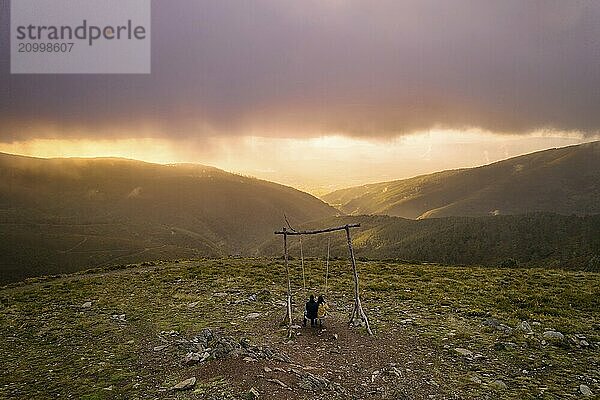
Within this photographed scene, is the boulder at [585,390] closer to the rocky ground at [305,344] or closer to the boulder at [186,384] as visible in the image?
the rocky ground at [305,344]

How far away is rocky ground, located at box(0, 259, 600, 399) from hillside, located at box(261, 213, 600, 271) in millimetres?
50046

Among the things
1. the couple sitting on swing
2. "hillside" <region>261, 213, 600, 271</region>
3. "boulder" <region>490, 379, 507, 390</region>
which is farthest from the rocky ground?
"hillside" <region>261, 213, 600, 271</region>

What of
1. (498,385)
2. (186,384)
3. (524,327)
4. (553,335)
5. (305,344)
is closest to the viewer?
(186,384)

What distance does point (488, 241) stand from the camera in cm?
11756

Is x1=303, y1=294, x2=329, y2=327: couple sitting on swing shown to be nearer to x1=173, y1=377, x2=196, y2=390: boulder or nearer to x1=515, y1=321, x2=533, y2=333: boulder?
x1=173, y1=377, x2=196, y2=390: boulder

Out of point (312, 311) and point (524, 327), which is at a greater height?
point (312, 311)

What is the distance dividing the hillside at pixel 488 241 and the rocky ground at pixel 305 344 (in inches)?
1970

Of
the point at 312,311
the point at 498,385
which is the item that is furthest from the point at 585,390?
the point at 312,311

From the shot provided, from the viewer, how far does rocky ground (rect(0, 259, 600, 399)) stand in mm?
12289

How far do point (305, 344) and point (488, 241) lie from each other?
4600 inches

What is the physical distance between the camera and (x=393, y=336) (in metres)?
17.3

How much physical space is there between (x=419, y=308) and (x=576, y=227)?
376 feet

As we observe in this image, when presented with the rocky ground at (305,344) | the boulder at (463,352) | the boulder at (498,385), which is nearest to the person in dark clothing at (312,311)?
the rocky ground at (305,344)

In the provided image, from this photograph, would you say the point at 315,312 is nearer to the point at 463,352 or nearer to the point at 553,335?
the point at 463,352
